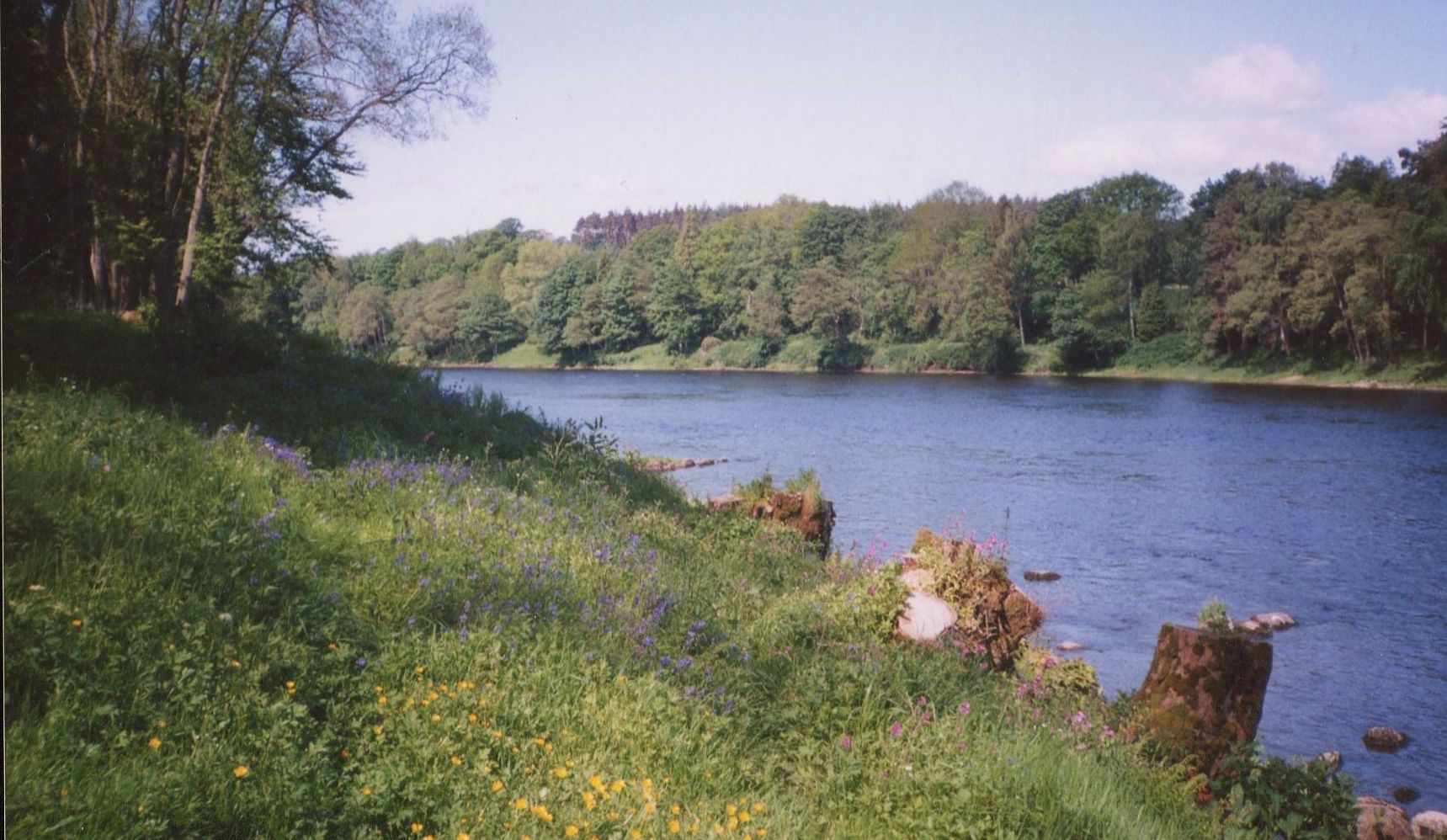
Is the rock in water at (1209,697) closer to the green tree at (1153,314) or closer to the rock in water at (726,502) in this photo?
the rock in water at (726,502)

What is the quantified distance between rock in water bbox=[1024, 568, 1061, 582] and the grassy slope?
9.58m

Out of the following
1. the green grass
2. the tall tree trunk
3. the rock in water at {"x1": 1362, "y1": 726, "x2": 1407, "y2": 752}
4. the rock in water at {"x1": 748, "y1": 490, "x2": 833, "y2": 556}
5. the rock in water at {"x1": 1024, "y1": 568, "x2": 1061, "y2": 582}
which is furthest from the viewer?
the green grass

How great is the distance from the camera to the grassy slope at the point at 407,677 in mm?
3457

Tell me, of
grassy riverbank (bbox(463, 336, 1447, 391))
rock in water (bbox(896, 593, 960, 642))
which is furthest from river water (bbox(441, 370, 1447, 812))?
grassy riverbank (bbox(463, 336, 1447, 391))

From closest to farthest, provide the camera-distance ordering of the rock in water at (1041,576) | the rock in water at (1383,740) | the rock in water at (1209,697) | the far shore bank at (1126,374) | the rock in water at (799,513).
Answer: the rock in water at (1209,697)
the rock in water at (1383,740)
the rock in water at (799,513)
the rock in water at (1041,576)
the far shore bank at (1126,374)

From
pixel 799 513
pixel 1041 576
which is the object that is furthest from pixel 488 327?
pixel 799 513

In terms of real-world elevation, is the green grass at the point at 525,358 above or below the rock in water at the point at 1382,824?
above

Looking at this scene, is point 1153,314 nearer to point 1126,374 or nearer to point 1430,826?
point 1126,374

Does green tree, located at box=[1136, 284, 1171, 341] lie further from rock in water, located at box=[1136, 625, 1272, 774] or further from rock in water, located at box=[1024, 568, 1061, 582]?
rock in water, located at box=[1136, 625, 1272, 774]

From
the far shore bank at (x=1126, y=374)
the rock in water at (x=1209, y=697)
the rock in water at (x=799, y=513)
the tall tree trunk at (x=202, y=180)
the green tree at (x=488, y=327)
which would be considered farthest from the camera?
the green tree at (x=488, y=327)

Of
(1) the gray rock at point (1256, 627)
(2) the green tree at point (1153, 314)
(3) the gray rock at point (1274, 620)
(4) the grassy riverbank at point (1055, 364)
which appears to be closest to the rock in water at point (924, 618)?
(1) the gray rock at point (1256, 627)

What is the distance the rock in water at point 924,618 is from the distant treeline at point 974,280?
25457mm

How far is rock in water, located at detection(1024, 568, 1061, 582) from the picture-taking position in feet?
54.6

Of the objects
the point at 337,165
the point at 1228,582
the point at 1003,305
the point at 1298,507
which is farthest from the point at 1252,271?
the point at 337,165
